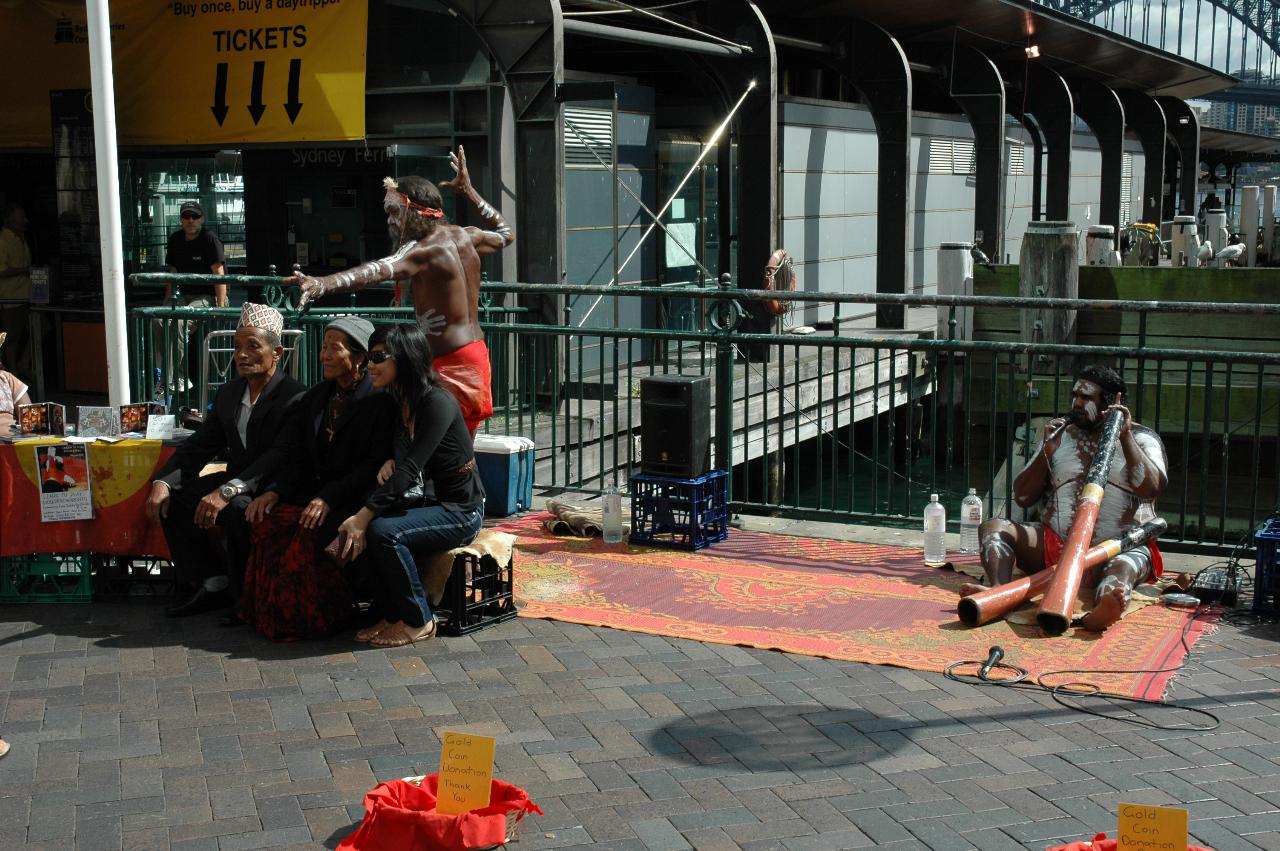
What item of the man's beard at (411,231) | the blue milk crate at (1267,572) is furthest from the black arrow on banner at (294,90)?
the blue milk crate at (1267,572)

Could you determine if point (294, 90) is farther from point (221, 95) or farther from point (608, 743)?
point (608, 743)

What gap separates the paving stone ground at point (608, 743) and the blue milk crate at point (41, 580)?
516 millimetres

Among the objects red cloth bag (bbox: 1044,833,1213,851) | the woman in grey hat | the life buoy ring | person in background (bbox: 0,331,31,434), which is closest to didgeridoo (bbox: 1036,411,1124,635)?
red cloth bag (bbox: 1044,833,1213,851)

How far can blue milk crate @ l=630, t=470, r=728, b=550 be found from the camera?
27.5 feet

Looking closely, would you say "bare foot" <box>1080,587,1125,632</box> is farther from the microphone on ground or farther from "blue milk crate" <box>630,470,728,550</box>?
"blue milk crate" <box>630,470,728,550</box>

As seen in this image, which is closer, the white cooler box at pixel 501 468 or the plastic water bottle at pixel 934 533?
the plastic water bottle at pixel 934 533

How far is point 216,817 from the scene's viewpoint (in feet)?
15.5

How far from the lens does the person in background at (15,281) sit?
15.1 metres

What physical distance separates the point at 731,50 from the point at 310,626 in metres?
11.5

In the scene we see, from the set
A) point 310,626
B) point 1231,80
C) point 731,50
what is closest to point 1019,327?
point 731,50

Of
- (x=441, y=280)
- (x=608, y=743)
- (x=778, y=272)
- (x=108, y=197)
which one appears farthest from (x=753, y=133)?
(x=608, y=743)

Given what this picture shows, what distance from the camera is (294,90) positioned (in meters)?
14.2

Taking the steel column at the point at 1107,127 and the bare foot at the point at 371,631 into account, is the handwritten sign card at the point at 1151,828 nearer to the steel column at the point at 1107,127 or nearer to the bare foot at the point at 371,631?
the bare foot at the point at 371,631

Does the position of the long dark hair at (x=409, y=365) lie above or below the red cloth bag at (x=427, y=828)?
above
